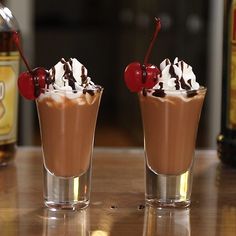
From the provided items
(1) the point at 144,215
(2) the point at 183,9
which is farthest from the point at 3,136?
(2) the point at 183,9

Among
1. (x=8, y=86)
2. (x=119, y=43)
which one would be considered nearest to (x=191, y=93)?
(x=8, y=86)

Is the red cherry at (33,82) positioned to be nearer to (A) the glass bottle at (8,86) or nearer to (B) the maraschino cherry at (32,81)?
(B) the maraschino cherry at (32,81)

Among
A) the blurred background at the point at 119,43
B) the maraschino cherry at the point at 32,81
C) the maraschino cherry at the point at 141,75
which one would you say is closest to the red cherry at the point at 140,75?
the maraschino cherry at the point at 141,75

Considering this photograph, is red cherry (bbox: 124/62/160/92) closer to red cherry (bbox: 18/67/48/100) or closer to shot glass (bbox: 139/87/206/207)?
shot glass (bbox: 139/87/206/207)

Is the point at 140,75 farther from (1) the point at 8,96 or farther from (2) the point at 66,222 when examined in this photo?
(1) the point at 8,96

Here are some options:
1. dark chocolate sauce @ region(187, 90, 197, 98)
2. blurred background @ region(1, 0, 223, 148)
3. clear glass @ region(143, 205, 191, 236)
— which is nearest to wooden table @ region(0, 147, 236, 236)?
clear glass @ region(143, 205, 191, 236)
